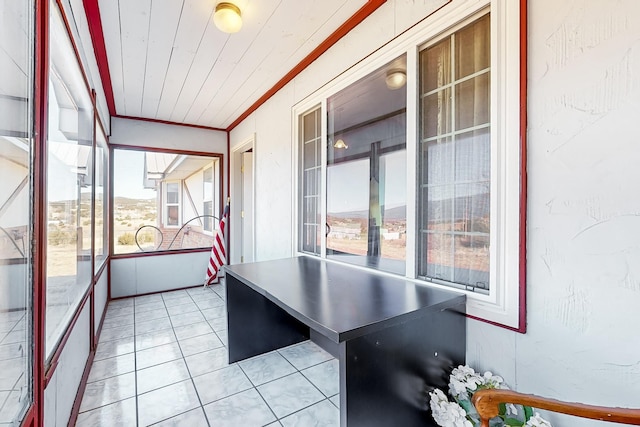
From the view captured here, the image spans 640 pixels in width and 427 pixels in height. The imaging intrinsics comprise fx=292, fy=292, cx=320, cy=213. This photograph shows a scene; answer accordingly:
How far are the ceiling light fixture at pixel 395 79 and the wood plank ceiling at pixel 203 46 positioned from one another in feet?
1.68

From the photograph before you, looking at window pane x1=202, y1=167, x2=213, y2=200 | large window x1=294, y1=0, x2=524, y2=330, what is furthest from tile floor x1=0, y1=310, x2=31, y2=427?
window pane x1=202, y1=167, x2=213, y2=200

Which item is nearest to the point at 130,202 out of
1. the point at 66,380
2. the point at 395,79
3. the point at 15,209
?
the point at 66,380

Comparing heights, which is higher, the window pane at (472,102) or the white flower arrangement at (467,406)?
the window pane at (472,102)

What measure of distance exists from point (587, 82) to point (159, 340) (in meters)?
3.43

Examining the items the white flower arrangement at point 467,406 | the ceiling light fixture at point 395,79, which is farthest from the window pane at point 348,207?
the white flower arrangement at point 467,406

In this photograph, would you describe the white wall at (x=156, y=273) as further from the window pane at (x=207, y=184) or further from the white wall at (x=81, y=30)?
the white wall at (x=81, y=30)

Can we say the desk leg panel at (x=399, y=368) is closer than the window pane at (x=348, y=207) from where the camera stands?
Yes

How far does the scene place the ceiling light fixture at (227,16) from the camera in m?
1.89

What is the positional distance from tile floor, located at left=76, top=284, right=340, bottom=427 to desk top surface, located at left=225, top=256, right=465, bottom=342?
754mm

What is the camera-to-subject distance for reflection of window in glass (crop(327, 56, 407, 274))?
189 centimetres

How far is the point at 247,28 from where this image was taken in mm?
2184

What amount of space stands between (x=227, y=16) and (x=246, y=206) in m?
3.18

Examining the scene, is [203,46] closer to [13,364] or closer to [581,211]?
[13,364]

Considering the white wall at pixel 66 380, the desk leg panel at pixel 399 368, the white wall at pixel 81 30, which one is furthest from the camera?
the white wall at pixel 81 30
